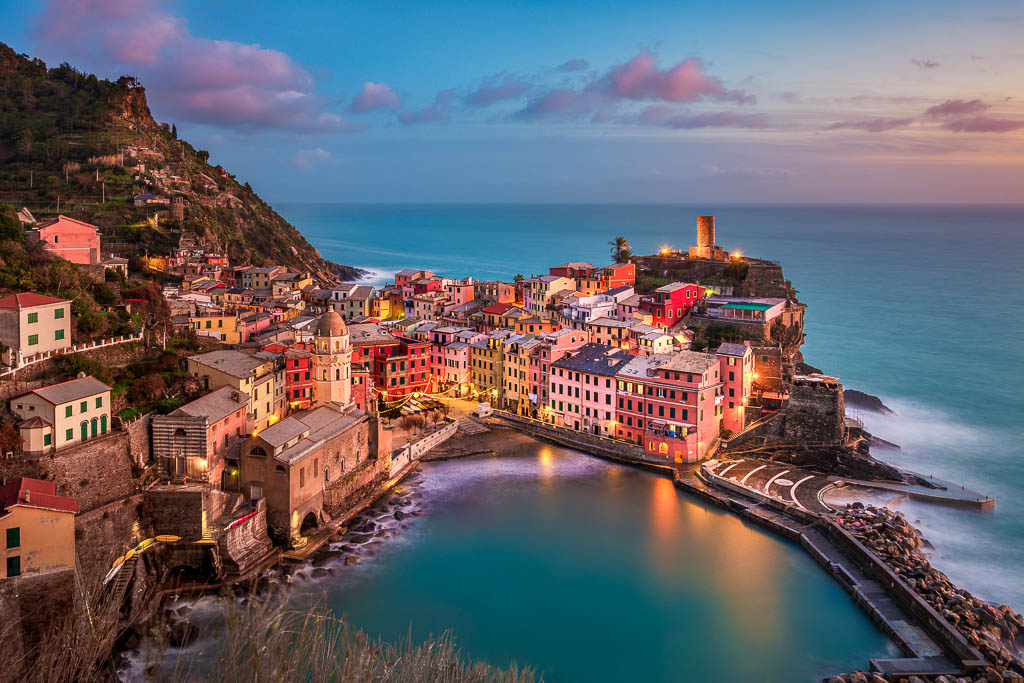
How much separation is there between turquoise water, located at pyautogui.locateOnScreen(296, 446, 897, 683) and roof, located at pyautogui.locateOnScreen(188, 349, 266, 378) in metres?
6.91

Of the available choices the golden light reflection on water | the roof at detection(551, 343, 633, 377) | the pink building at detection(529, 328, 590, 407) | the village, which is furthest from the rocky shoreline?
the pink building at detection(529, 328, 590, 407)

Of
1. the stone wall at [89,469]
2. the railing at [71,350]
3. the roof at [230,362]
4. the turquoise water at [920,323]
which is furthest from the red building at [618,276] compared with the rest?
the stone wall at [89,469]

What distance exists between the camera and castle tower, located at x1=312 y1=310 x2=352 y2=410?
25766 mm

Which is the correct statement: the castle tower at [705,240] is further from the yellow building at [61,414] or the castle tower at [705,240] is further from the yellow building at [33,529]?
the yellow building at [33,529]

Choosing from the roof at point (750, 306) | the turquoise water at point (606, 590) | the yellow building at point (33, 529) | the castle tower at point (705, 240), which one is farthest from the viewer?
the castle tower at point (705, 240)

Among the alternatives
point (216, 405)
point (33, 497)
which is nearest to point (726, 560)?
point (216, 405)

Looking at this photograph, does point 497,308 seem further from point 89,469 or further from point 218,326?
point 89,469

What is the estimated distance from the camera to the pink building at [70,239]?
27.8 meters

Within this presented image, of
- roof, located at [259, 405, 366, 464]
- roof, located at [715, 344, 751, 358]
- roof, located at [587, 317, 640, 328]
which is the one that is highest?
roof, located at [587, 317, 640, 328]

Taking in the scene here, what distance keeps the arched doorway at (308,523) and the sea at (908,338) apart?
2902mm

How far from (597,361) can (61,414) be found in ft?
63.1

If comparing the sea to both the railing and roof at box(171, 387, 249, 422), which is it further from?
the railing

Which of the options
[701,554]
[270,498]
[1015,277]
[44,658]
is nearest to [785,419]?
[701,554]

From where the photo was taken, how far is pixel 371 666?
9492mm
